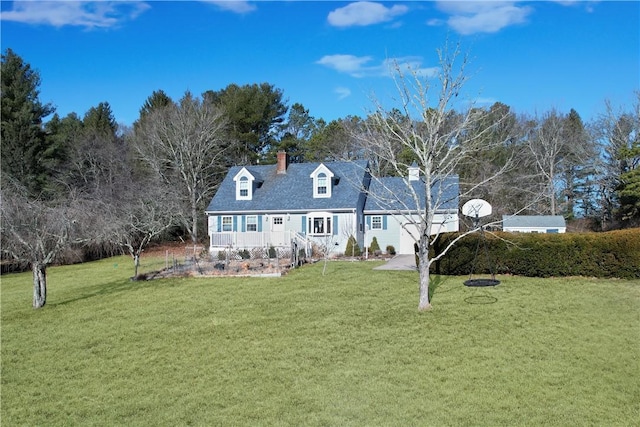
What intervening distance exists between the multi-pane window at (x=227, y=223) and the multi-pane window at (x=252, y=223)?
118 centimetres

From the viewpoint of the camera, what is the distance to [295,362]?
8.92 metres

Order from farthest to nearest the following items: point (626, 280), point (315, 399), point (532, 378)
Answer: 1. point (626, 280)
2. point (532, 378)
3. point (315, 399)

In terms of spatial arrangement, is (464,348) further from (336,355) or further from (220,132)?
(220,132)

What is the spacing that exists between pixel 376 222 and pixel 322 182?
13.2 ft

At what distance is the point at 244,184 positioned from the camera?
3009 centimetres

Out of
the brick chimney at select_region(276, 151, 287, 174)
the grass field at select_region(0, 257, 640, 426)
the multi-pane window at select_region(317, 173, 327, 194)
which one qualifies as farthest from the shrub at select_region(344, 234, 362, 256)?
the grass field at select_region(0, 257, 640, 426)

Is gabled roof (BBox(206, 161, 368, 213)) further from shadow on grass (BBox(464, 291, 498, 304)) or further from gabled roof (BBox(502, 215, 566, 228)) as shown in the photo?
shadow on grass (BBox(464, 291, 498, 304))

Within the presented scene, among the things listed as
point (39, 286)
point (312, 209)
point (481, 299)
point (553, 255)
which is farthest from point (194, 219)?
point (481, 299)

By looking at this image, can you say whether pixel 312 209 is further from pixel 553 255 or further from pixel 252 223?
pixel 553 255

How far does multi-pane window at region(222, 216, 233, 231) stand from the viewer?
29.5 m

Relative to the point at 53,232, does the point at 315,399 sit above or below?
below

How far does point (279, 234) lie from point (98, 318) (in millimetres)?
11174

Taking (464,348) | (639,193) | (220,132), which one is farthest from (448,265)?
(220,132)

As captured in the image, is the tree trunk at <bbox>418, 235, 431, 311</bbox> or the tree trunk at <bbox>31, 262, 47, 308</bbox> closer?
the tree trunk at <bbox>418, 235, 431, 311</bbox>
